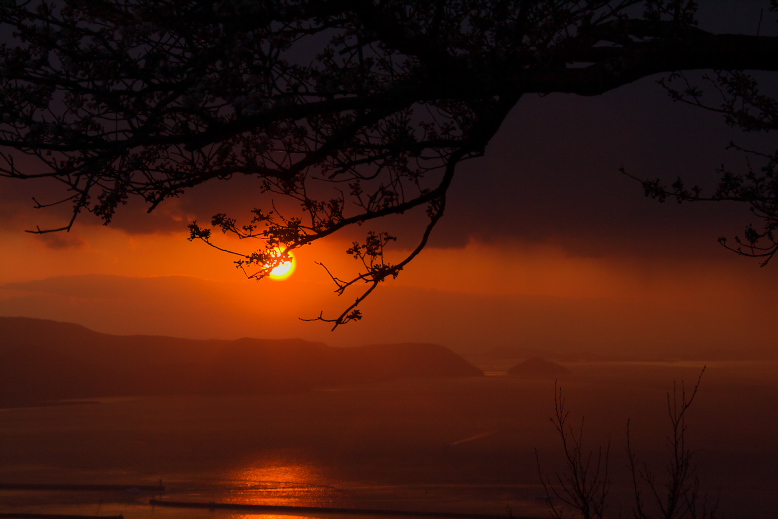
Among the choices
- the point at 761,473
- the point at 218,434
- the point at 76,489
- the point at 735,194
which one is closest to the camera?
the point at 735,194

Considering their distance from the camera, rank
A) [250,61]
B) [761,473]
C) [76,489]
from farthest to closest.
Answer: [761,473]
[76,489]
[250,61]

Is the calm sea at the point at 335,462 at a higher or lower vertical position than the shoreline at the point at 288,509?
higher

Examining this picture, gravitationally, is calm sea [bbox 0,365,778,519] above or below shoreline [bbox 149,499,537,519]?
above

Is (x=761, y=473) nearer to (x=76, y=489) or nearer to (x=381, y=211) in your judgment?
(x=76, y=489)

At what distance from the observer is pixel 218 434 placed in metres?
176

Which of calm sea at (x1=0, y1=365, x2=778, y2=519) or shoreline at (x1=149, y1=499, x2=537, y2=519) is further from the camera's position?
calm sea at (x1=0, y1=365, x2=778, y2=519)

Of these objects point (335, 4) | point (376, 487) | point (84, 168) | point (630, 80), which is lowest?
point (376, 487)

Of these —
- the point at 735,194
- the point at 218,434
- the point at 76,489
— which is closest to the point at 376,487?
the point at 76,489

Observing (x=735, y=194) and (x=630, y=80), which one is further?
(x=735, y=194)

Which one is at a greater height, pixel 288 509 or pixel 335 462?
pixel 335 462

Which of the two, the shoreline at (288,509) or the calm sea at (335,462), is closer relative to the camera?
the shoreline at (288,509)

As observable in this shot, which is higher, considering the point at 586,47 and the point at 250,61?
the point at 586,47

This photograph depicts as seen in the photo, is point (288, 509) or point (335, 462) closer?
point (288, 509)

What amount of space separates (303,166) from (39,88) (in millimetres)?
2803
